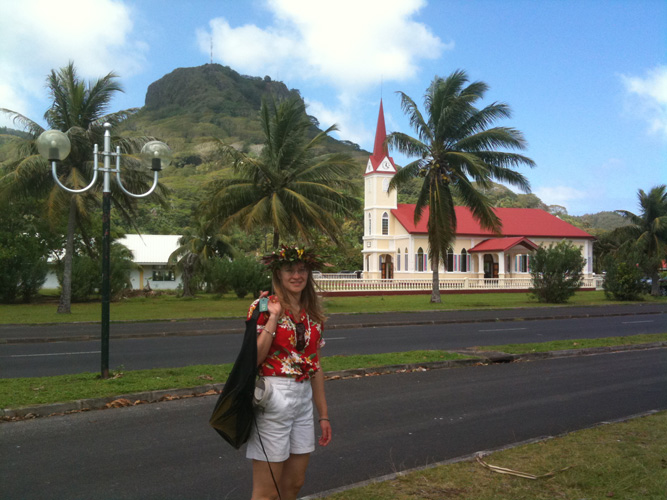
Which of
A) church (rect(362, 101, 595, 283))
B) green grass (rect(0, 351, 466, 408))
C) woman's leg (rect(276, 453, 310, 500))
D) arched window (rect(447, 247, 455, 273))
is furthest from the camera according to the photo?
arched window (rect(447, 247, 455, 273))

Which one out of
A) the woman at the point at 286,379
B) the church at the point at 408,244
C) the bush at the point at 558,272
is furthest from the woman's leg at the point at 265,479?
the church at the point at 408,244

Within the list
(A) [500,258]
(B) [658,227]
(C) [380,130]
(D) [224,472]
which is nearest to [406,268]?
(A) [500,258]

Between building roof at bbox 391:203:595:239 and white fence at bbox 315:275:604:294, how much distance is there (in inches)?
284

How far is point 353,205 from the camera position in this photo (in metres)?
27.8

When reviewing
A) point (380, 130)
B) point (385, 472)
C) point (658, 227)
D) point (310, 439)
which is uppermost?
point (380, 130)

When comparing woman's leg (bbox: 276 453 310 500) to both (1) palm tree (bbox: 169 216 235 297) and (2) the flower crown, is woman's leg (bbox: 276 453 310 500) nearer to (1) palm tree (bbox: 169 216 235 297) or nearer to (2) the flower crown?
(2) the flower crown

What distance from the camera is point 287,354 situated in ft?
11.9

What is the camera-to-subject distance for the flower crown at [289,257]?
3.84m

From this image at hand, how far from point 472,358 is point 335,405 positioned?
4.36 m

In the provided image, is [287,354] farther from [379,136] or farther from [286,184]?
[379,136]

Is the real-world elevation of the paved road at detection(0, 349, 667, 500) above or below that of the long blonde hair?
below

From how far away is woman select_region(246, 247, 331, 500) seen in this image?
11.6 feet

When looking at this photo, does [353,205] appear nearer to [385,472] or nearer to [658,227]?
[658,227]

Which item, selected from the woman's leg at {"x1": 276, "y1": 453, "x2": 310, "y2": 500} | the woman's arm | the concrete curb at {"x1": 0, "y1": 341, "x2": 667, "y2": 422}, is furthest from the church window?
the woman's leg at {"x1": 276, "y1": 453, "x2": 310, "y2": 500}
